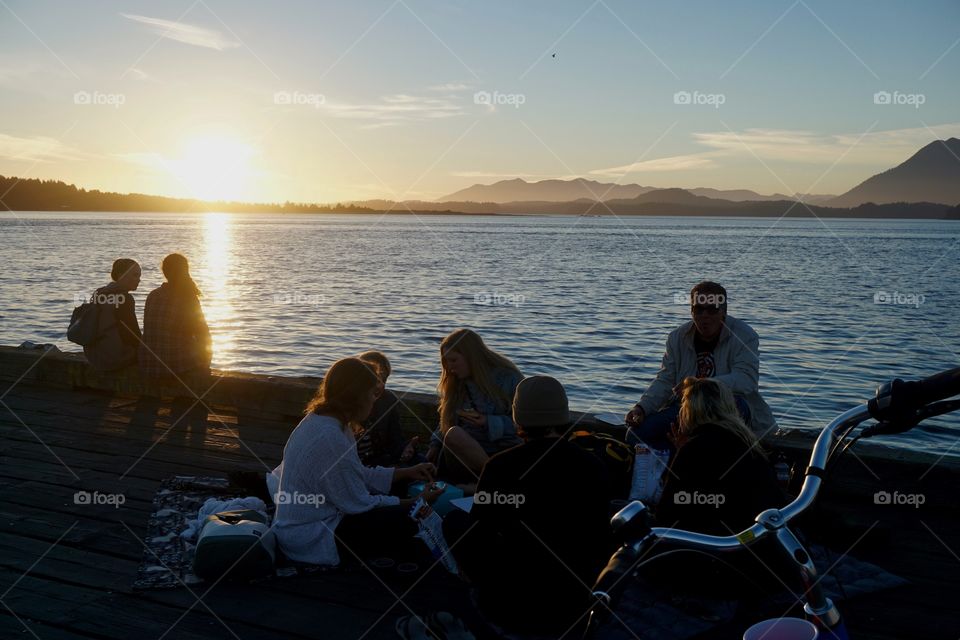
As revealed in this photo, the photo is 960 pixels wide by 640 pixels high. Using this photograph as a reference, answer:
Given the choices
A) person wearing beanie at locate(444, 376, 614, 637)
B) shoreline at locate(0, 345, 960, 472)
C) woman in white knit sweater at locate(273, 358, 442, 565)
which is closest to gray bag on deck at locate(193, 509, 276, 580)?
woman in white knit sweater at locate(273, 358, 442, 565)

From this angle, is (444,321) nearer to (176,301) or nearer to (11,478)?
(176,301)

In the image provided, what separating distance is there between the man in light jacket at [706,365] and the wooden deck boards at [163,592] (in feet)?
3.60

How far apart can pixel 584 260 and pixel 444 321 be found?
1291 inches

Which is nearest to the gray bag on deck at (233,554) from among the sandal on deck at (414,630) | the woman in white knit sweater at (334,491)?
the woman in white knit sweater at (334,491)

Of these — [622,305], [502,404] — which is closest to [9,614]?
[502,404]

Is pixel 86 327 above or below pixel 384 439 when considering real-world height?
above

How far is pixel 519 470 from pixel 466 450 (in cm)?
206

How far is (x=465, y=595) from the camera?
437cm

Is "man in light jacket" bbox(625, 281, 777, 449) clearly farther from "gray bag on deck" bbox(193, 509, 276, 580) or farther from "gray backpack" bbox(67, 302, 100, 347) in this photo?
"gray backpack" bbox(67, 302, 100, 347)

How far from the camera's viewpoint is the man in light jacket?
6.10 m

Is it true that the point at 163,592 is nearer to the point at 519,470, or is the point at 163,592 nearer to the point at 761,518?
the point at 519,470

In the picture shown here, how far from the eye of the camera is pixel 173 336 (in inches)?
331

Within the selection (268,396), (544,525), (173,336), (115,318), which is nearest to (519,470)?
(544,525)

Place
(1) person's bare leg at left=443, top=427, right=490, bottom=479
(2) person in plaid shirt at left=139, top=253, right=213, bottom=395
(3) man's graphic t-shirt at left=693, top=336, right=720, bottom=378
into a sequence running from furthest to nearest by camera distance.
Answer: (2) person in plaid shirt at left=139, top=253, right=213, bottom=395, (3) man's graphic t-shirt at left=693, top=336, right=720, bottom=378, (1) person's bare leg at left=443, top=427, right=490, bottom=479
